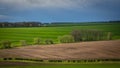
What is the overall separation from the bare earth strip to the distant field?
0.15 meters

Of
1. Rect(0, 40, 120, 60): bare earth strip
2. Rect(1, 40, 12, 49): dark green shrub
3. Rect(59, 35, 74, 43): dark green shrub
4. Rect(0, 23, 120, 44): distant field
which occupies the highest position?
Rect(0, 23, 120, 44): distant field

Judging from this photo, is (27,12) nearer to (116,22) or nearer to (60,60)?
(60,60)

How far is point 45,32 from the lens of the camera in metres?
4.45

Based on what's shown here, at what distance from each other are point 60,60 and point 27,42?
68 cm

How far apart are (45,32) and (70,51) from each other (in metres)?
0.57

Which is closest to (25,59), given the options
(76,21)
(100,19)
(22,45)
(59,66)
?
(22,45)

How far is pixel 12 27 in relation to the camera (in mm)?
4496

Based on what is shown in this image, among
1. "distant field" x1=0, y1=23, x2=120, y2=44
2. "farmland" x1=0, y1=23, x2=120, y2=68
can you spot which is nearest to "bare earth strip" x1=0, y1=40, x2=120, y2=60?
"farmland" x1=0, y1=23, x2=120, y2=68

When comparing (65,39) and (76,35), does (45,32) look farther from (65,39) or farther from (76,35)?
(76,35)

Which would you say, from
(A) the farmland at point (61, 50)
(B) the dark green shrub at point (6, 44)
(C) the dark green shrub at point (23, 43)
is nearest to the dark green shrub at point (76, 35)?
(A) the farmland at point (61, 50)

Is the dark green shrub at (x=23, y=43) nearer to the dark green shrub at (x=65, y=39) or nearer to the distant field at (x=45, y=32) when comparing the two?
the distant field at (x=45, y=32)

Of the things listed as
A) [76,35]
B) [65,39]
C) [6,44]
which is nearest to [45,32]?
[65,39]

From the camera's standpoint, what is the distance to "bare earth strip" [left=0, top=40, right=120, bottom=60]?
4.35 meters

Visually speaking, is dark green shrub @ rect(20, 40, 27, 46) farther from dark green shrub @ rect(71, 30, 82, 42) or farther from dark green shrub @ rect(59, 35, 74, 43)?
dark green shrub @ rect(71, 30, 82, 42)
